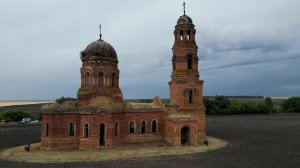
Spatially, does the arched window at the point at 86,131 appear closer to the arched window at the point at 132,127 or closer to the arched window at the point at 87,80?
the arched window at the point at 132,127

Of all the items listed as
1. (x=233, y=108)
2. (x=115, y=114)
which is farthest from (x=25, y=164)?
(x=233, y=108)

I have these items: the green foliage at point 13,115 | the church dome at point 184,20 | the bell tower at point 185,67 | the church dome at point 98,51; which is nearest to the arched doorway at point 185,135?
the bell tower at point 185,67

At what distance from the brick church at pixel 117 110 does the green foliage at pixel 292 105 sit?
69133 mm

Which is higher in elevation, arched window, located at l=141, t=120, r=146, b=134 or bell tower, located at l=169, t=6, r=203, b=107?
bell tower, located at l=169, t=6, r=203, b=107

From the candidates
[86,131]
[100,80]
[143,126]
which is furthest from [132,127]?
[100,80]

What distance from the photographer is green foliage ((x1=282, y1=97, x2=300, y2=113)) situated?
91012 millimetres

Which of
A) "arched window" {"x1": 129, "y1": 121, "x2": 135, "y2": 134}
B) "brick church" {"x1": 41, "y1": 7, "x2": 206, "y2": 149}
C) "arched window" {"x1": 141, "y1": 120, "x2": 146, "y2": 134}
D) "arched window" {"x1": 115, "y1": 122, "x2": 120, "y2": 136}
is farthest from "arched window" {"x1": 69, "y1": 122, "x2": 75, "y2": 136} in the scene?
"arched window" {"x1": 141, "y1": 120, "x2": 146, "y2": 134}

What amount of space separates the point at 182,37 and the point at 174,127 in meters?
11.5

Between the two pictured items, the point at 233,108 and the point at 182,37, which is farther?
the point at 233,108

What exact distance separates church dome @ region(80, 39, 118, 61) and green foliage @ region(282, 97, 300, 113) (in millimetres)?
77322

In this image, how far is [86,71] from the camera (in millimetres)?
32906

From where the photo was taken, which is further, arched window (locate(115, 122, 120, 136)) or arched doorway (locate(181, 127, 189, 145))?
arched doorway (locate(181, 127, 189, 145))

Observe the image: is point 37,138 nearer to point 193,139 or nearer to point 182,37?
point 193,139

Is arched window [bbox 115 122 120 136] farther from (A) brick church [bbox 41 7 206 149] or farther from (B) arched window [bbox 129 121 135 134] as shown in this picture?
(B) arched window [bbox 129 121 135 134]
